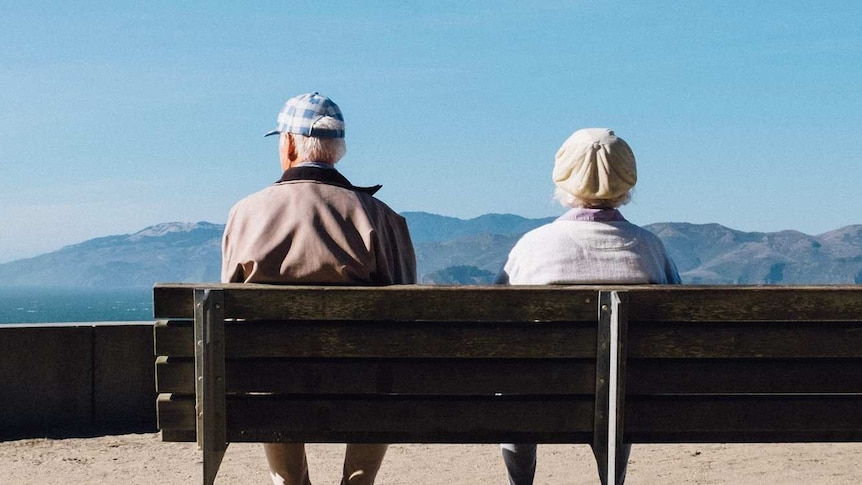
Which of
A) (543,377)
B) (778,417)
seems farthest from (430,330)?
(778,417)

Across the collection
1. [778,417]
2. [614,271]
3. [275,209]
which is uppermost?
[275,209]

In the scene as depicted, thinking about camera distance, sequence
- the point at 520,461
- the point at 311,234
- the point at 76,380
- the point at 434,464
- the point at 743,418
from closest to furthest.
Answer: the point at 743,418, the point at 311,234, the point at 520,461, the point at 434,464, the point at 76,380

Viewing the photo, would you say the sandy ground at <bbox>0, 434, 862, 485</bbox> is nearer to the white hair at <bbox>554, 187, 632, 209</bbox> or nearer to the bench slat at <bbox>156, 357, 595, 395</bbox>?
the white hair at <bbox>554, 187, 632, 209</bbox>

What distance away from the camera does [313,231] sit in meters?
4.21

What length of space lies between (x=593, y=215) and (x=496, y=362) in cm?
83

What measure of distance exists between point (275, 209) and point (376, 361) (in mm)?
796

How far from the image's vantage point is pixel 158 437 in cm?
819

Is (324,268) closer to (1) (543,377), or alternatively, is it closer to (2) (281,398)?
(2) (281,398)

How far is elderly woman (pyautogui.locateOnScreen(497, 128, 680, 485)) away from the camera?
13.9 feet

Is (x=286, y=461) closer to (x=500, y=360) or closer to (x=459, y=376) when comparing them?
(x=459, y=376)

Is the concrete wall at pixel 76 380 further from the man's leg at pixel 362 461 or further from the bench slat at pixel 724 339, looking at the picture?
the bench slat at pixel 724 339

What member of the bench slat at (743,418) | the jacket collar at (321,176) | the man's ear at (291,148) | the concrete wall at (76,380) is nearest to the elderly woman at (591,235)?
the bench slat at (743,418)

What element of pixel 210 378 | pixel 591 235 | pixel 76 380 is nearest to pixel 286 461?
pixel 210 378

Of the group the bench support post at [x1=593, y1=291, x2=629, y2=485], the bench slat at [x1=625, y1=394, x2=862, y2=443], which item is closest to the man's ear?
the bench support post at [x1=593, y1=291, x2=629, y2=485]
